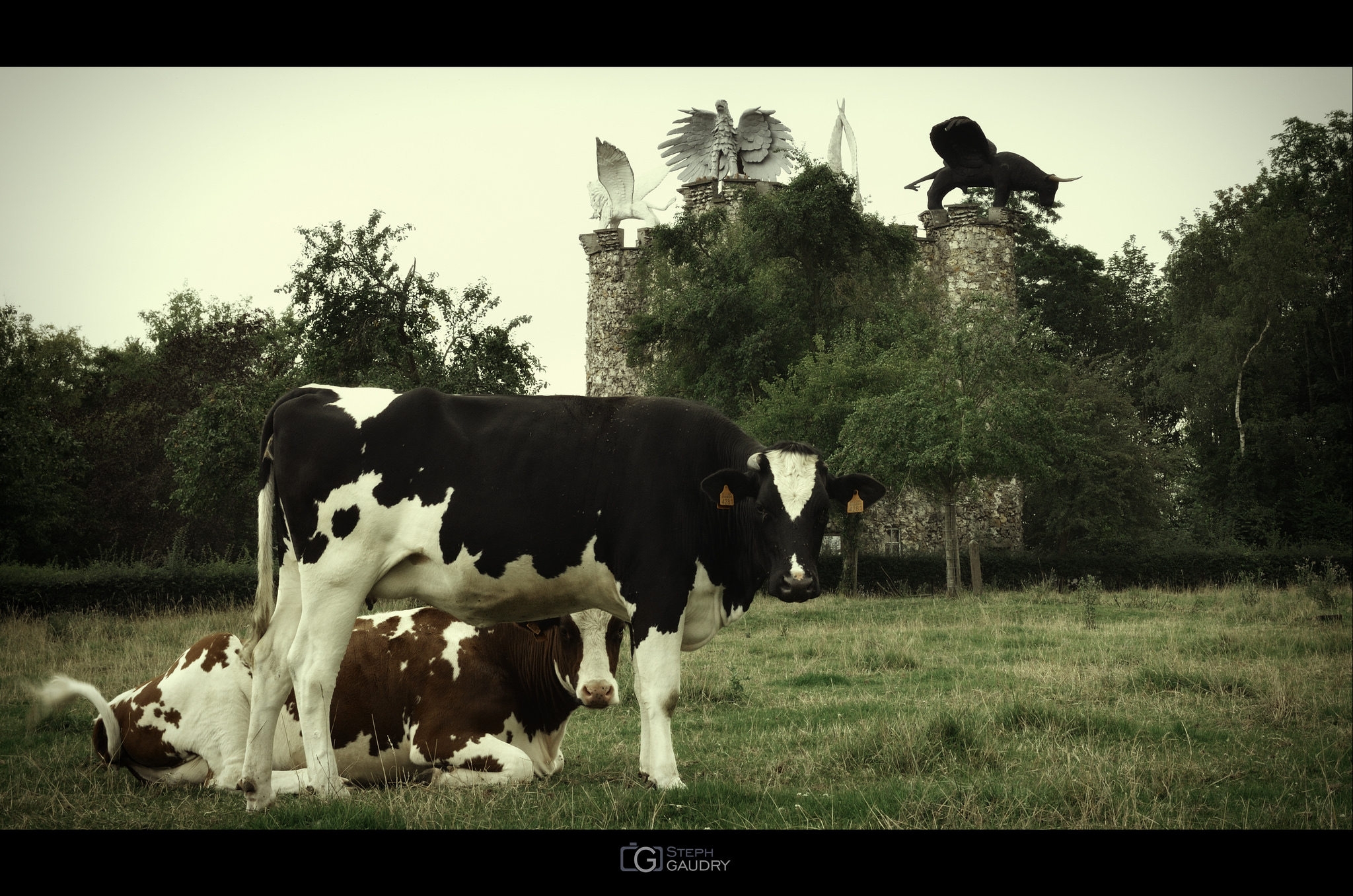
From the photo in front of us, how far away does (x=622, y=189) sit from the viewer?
3659 centimetres

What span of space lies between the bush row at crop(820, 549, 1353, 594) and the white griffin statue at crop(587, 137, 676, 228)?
1652cm

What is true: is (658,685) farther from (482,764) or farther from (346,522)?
(346,522)

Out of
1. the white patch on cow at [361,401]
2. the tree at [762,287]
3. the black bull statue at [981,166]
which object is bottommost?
the white patch on cow at [361,401]

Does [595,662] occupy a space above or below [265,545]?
below

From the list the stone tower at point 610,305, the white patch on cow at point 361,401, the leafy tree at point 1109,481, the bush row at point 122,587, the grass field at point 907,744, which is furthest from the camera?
the stone tower at point 610,305

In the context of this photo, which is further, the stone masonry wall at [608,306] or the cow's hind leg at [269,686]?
the stone masonry wall at [608,306]

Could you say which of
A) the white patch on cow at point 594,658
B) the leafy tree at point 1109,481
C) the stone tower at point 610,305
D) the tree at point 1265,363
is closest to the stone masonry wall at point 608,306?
the stone tower at point 610,305

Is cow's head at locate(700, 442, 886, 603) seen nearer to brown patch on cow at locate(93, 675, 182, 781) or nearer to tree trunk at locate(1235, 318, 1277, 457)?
brown patch on cow at locate(93, 675, 182, 781)

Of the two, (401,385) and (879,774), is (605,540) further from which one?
(401,385)

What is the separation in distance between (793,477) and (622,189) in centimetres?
3283

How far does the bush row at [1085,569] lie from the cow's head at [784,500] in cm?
1865

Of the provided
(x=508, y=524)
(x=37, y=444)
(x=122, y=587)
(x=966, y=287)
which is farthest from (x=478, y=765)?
(x=966, y=287)

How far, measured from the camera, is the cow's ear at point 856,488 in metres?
5.57

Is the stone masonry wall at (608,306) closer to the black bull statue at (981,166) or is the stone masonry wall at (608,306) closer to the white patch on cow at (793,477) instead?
the black bull statue at (981,166)
